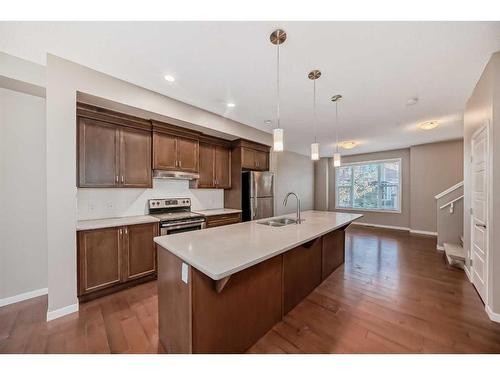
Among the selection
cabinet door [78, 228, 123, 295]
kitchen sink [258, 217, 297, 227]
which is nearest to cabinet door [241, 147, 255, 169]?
kitchen sink [258, 217, 297, 227]

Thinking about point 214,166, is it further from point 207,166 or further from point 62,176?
point 62,176

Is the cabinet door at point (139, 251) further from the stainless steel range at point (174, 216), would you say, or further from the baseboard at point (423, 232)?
the baseboard at point (423, 232)

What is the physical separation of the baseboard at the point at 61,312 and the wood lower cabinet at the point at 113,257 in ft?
0.51

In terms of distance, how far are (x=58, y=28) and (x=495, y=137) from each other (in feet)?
13.4

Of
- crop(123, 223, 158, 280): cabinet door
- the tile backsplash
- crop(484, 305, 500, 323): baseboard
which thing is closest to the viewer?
crop(484, 305, 500, 323): baseboard

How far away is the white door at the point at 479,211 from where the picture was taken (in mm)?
2078

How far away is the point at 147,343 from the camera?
1598 mm

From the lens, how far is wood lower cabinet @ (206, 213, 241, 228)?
334 centimetres

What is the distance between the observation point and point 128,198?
298 centimetres

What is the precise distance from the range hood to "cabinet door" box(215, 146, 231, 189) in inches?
20.1

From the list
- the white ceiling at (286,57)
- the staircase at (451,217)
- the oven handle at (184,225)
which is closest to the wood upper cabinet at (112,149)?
the white ceiling at (286,57)

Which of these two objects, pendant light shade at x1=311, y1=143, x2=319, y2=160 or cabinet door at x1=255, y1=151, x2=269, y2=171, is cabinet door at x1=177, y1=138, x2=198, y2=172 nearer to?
cabinet door at x1=255, y1=151, x2=269, y2=171
